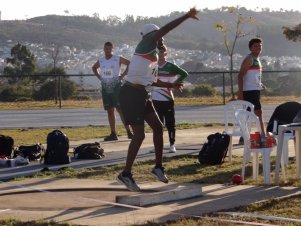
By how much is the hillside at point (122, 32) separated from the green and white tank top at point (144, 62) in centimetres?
9913

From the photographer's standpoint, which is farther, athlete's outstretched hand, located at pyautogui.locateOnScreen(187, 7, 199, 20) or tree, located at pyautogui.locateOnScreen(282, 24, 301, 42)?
tree, located at pyautogui.locateOnScreen(282, 24, 301, 42)

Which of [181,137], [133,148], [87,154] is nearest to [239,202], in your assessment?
[133,148]

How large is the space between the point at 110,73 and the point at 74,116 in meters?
10.6

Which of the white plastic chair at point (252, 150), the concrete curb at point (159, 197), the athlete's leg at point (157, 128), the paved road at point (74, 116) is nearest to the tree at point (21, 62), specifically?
the paved road at point (74, 116)

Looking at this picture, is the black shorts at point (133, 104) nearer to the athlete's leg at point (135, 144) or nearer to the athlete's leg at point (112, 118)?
the athlete's leg at point (135, 144)

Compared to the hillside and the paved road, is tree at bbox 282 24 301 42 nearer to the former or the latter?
the paved road

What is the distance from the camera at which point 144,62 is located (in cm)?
973

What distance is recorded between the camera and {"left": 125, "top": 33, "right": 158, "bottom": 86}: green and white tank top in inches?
381

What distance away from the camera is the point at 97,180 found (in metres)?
11.4

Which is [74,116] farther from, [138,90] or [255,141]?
[138,90]

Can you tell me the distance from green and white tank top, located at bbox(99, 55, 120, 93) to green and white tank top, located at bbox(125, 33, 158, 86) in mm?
7130

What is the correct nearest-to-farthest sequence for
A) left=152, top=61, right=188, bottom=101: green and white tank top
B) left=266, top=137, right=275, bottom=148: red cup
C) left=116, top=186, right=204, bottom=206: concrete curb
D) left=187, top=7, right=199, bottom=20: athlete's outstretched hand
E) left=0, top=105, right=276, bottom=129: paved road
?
left=116, top=186, right=204, bottom=206: concrete curb < left=187, top=7, right=199, bottom=20: athlete's outstretched hand < left=266, top=137, right=275, bottom=148: red cup < left=152, top=61, right=188, bottom=101: green and white tank top < left=0, top=105, right=276, bottom=129: paved road

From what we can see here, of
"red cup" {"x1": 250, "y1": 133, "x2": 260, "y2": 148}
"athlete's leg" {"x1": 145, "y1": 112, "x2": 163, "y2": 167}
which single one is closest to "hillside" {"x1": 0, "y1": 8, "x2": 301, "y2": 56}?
"red cup" {"x1": 250, "y1": 133, "x2": 260, "y2": 148}

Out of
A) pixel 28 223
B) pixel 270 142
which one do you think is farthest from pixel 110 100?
pixel 28 223
